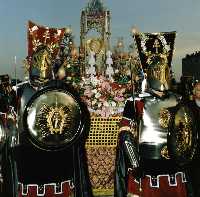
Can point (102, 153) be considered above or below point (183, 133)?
below

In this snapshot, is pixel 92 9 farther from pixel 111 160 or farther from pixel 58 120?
pixel 58 120

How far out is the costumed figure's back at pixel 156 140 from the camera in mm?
6230

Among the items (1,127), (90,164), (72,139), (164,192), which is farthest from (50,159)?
(90,164)

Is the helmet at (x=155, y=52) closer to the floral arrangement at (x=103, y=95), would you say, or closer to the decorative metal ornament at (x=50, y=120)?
the decorative metal ornament at (x=50, y=120)

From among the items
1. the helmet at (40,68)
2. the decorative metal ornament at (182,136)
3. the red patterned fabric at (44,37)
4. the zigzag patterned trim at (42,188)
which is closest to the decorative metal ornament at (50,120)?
the helmet at (40,68)

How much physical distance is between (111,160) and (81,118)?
3039 mm

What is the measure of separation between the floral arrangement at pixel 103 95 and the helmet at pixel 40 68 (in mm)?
2813

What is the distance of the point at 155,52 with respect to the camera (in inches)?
273

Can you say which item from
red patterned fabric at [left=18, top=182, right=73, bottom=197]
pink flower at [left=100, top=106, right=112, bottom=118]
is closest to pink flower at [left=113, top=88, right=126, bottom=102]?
pink flower at [left=100, top=106, right=112, bottom=118]

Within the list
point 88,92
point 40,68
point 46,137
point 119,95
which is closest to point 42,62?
point 40,68

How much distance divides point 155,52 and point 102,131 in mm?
2558

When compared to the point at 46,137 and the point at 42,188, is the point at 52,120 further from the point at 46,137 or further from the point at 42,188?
the point at 42,188

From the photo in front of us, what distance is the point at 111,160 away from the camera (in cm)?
913

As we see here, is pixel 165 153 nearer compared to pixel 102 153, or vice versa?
pixel 165 153
